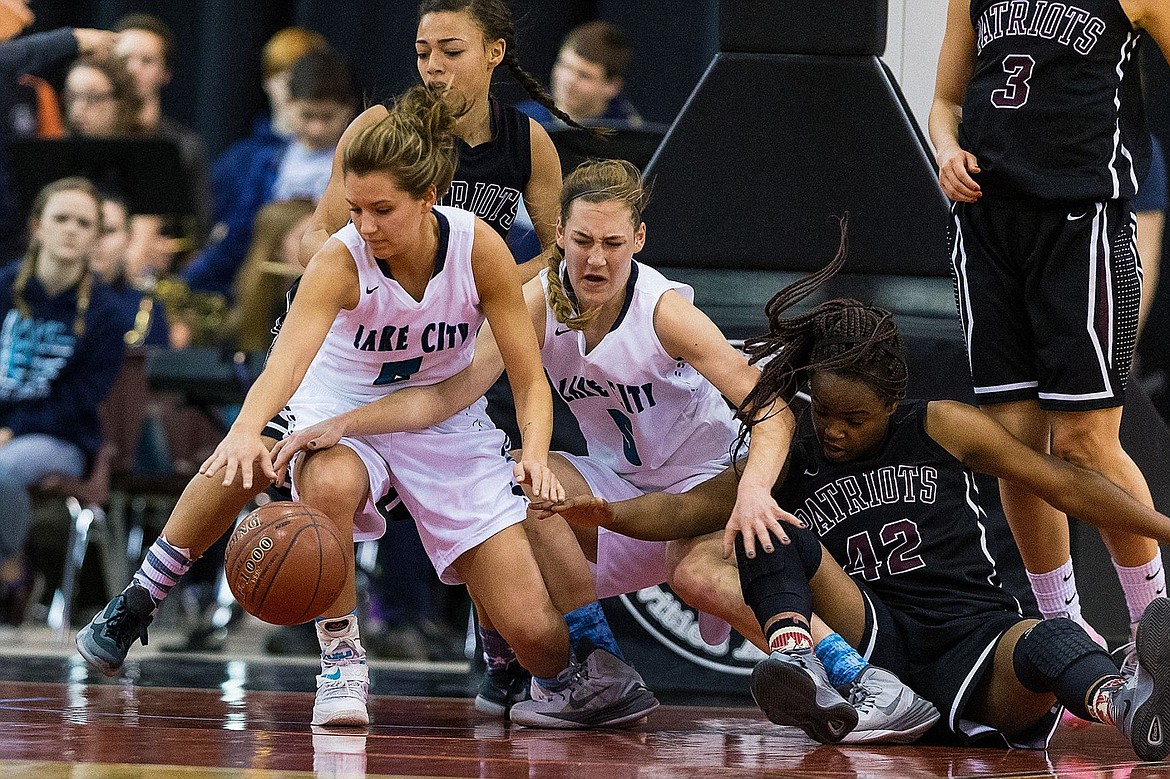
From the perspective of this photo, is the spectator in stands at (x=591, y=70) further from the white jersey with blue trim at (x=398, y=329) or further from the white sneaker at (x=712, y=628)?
the white sneaker at (x=712, y=628)

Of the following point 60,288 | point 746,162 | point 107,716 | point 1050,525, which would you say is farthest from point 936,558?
point 60,288

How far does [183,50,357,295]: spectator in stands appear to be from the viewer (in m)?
6.81

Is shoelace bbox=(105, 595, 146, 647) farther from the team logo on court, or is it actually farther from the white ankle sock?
the white ankle sock

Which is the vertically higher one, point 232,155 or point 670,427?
point 232,155

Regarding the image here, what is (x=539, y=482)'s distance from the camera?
→ 3352 millimetres

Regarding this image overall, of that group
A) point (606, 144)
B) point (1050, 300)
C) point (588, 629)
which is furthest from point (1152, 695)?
point (606, 144)

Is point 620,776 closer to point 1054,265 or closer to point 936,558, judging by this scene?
point 936,558

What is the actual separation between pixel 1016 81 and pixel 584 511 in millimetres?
1376

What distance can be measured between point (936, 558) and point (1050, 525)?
18.5 inches

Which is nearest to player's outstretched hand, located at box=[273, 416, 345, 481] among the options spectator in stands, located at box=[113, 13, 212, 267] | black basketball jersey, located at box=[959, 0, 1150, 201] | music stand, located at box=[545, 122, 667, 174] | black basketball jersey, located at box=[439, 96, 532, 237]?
black basketball jersey, located at box=[439, 96, 532, 237]

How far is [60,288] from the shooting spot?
640cm

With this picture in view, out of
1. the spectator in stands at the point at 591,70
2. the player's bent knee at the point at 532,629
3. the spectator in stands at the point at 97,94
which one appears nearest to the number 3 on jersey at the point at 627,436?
the player's bent knee at the point at 532,629

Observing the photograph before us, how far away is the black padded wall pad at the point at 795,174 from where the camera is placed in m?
4.36

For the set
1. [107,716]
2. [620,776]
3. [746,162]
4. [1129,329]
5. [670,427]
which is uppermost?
[746,162]
